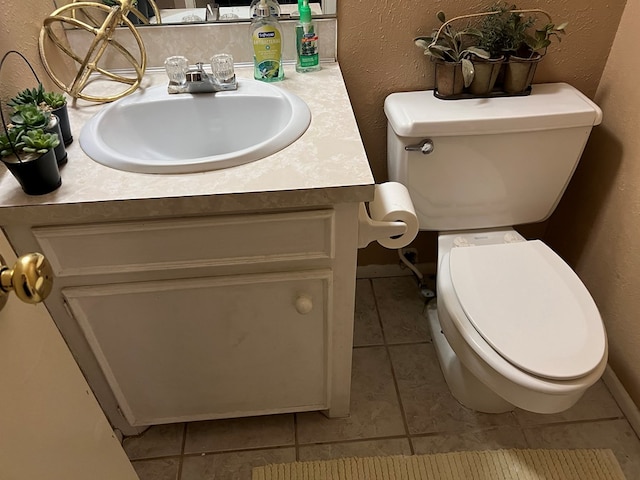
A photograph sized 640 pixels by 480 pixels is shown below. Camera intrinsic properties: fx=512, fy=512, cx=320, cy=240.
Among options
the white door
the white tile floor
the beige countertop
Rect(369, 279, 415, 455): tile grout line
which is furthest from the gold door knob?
Rect(369, 279, 415, 455): tile grout line

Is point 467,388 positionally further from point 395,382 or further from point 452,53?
point 452,53

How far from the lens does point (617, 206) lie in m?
1.38

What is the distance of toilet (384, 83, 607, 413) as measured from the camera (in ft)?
3.55

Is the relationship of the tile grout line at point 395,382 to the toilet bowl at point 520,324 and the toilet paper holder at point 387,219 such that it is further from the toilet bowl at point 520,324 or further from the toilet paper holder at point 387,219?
the toilet paper holder at point 387,219

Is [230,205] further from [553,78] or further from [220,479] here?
[553,78]

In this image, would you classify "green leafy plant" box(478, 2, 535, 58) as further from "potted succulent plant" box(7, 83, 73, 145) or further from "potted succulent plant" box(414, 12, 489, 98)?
"potted succulent plant" box(7, 83, 73, 145)

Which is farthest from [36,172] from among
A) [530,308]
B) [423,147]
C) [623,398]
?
Result: [623,398]

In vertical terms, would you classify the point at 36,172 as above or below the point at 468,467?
above

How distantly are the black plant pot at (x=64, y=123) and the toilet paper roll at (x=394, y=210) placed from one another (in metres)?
0.61

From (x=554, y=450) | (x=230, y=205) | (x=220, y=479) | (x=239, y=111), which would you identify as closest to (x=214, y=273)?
(x=230, y=205)

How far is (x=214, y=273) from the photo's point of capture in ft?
3.34

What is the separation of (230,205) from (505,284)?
0.70 metres

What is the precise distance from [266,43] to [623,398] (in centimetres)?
134

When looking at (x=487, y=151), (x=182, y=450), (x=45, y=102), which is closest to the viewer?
(x=45, y=102)
